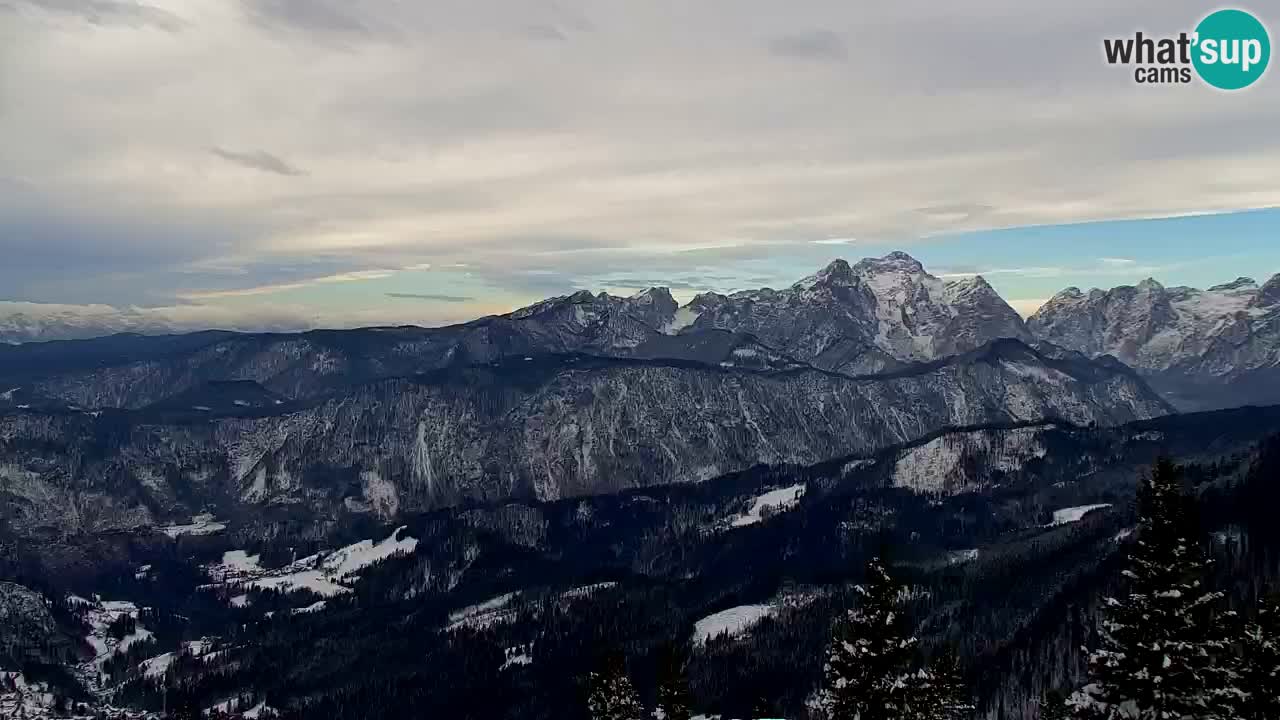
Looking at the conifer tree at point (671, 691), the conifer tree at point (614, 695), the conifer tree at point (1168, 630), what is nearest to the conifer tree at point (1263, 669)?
the conifer tree at point (1168, 630)

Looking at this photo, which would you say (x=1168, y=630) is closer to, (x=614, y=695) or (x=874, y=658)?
(x=874, y=658)

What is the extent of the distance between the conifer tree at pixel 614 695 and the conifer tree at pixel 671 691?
17.8 ft

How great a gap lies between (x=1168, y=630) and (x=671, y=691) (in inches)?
1589

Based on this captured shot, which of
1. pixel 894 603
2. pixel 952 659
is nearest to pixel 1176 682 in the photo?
pixel 894 603

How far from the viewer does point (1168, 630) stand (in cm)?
4012

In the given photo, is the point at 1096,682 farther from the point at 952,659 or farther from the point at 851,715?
the point at 952,659

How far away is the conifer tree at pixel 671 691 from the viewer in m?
71.8

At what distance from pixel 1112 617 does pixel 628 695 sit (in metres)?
46.4

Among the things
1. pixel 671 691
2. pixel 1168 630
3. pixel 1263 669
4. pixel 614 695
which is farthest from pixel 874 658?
pixel 614 695

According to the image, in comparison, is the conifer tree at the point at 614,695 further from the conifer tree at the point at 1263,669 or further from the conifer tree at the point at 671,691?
the conifer tree at the point at 1263,669

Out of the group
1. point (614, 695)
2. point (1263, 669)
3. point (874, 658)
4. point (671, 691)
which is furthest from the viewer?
point (614, 695)

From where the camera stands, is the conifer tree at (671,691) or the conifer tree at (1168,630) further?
the conifer tree at (671,691)

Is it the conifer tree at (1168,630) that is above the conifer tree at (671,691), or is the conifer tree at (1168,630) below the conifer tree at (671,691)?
above

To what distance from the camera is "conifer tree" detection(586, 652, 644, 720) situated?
78438mm
